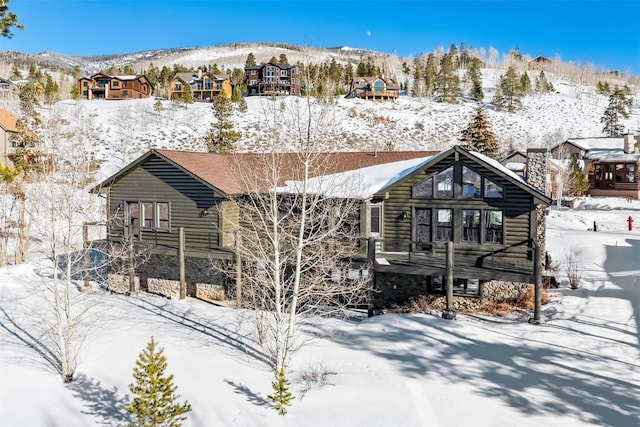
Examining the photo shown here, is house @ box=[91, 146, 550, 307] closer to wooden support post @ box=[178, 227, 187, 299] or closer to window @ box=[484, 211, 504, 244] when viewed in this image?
window @ box=[484, 211, 504, 244]

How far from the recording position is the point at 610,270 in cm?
1984

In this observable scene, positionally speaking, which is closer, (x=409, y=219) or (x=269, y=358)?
(x=269, y=358)

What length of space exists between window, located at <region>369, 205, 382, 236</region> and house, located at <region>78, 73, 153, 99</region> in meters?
78.5

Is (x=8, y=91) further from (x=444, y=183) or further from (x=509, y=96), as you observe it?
(x=509, y=96)

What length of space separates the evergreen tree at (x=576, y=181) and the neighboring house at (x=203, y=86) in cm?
5912

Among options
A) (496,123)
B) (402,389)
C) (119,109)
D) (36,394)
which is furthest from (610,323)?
(119,109)

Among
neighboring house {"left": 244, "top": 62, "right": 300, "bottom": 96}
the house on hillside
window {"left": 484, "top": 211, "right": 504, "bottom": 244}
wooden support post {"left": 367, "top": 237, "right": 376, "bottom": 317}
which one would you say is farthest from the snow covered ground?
neighboring house {"left": 244, "top": 62, "right": 300, "bottom": 96}

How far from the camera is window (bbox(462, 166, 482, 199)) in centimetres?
1750

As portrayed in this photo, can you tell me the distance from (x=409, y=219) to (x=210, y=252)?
8.34 m

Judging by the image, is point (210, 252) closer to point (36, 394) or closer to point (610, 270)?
point (36, 394)

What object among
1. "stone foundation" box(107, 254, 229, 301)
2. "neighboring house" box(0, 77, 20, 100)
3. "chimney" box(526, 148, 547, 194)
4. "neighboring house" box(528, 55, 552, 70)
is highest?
"neighboring house" box(528, 55, 552, 70)

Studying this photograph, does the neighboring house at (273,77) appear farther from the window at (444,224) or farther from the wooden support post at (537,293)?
the wooden support post at (537,293)

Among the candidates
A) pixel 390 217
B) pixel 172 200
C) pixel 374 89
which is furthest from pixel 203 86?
pixel 390 217

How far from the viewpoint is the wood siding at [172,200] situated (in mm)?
19734
